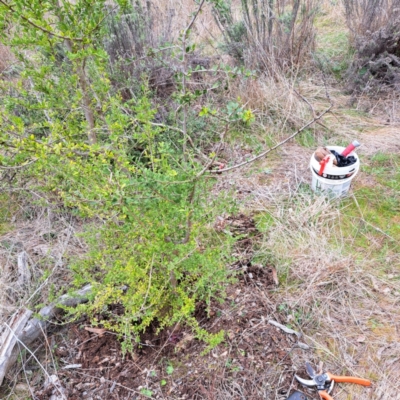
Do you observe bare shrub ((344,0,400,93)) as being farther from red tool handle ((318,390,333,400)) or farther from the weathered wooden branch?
the weathered wooden branch

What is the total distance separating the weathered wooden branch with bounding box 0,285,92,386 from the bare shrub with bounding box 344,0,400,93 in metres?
3.30

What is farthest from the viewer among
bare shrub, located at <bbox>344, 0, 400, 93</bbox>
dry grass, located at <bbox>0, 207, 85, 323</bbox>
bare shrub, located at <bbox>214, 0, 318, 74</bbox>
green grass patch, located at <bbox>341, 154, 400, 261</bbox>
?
bare shrub, located at <bbox>214, 0, 318, 74</bbox>

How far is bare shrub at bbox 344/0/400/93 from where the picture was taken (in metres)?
3.33

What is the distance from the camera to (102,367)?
1665 mm

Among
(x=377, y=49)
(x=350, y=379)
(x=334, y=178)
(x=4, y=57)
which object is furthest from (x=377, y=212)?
(x=4, y=57)

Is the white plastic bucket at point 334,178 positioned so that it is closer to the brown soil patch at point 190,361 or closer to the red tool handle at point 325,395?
the brown soil patch at point 190,361

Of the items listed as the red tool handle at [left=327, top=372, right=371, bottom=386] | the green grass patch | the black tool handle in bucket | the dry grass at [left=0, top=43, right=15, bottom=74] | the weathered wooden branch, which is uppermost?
the dry grass at [left=0, top=43, right=15, bottom=74]

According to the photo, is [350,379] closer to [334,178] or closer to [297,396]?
[297,396]

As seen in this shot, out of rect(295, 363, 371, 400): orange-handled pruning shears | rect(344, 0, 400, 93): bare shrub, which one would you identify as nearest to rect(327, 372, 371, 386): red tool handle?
rect(295, 363, 371, 400): orange-handled pruning shears

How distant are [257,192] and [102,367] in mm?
1581

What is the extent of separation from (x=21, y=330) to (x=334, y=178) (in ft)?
6.88

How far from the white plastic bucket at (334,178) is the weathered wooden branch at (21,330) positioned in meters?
1.68

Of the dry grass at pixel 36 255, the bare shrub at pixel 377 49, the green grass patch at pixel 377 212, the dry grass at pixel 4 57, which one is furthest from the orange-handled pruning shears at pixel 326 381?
the dry grass at pixel 4 57

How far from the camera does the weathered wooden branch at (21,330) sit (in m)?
1.65
